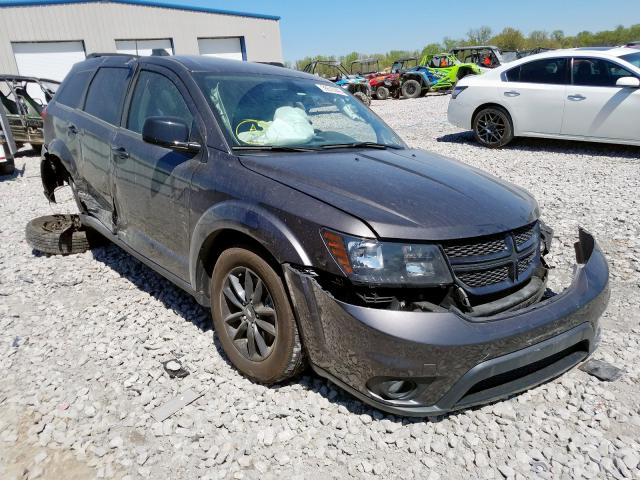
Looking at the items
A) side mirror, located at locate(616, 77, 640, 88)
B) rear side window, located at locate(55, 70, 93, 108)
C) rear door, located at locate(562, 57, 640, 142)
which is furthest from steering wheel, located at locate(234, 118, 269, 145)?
rear door, located at locate(562, 57, 640, 142)

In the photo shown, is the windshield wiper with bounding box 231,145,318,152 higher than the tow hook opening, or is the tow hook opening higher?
the windshield wiper with bounding box 231,145,318,152

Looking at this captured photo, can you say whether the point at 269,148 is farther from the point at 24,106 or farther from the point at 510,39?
the point at 510,39

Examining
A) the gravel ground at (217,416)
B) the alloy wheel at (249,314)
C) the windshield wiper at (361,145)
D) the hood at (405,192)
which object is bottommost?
the gravel ground at (217,416)

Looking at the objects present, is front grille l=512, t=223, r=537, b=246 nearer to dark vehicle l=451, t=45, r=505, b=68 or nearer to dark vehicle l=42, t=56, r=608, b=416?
dark vehicle l=42, t=56, r=608, b=416

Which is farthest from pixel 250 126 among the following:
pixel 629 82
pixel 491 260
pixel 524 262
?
pixel 629 82

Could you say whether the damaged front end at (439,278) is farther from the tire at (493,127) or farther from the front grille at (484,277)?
the tire at (493,127)

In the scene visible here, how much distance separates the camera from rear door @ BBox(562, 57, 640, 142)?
25.9ft

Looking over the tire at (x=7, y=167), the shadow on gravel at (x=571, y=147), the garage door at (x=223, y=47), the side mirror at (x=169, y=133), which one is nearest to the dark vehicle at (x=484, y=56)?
the garage door at (x=223, y=47)

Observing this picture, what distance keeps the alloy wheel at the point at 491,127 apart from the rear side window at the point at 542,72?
2.27ft

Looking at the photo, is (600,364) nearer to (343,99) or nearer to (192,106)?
(343,99)

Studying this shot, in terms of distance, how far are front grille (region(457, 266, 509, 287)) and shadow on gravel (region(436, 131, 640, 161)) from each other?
738 cm

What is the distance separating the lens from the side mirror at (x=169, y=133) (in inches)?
111

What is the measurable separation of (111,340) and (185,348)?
533mm

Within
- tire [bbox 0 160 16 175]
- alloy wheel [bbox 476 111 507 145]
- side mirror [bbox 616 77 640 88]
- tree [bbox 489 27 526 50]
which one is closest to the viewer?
side mirror [bbox 616 77 640 88]
